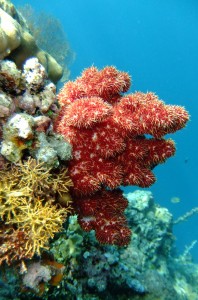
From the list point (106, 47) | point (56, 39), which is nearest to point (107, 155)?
point (56, 39)

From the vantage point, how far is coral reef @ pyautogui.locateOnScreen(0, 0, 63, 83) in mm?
3596

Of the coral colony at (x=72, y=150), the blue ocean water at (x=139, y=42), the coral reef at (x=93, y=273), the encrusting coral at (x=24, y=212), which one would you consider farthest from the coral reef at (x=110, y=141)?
the blue ocean water at (x=139, y=42)

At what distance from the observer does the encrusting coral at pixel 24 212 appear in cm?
281

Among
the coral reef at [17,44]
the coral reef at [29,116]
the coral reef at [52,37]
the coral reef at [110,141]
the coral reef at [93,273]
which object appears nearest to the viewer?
the coral reef at [29,116]

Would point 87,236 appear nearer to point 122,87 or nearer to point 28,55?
point 122,87

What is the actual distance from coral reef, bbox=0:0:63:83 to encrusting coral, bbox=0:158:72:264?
60.4 inches

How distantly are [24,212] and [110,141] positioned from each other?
129 cm

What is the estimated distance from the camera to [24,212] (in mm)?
2824

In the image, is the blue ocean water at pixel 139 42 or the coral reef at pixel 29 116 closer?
the coral reef at pixel 29 116

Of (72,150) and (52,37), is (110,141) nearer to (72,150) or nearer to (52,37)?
(72,150)

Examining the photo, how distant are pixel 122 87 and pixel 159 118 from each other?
830 millimetres

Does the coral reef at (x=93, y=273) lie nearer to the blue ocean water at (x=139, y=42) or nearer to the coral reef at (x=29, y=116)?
the coral reef at (x=29, y=116)

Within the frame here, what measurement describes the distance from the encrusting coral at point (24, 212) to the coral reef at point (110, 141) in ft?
2.03

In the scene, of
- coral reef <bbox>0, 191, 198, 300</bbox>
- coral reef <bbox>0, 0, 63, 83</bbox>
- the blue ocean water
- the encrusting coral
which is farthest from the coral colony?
the blue ocean water
